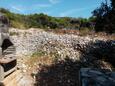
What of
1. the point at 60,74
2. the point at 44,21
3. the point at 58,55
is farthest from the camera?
the point at 44,21

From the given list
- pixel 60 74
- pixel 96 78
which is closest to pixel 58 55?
pixel 60 74

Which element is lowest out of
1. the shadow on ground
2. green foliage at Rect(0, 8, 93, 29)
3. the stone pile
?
the shadow on ground

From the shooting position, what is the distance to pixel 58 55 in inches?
457

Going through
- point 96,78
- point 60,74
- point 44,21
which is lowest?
point 60,74

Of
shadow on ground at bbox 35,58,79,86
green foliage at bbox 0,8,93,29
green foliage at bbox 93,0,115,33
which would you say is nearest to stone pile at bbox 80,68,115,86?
shadow on ground at bbox 35,58,79,86

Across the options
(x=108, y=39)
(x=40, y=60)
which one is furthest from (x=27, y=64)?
(x=108, y=39)

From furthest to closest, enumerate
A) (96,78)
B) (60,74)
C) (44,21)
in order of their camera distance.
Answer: (44,21)
(60,74)
(96,78)

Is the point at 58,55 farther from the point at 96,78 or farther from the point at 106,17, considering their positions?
the point at 96,78

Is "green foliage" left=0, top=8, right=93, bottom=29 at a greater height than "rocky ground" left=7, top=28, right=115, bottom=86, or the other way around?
"green foliage" left=0, top=8, right=93, bottom=29

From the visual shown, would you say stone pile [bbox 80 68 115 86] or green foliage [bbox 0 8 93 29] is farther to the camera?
green foliage [bbox 0 8 93 29]

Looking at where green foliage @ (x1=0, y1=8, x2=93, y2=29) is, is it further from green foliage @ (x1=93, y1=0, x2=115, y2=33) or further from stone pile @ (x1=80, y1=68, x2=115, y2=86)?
stone pile @ (x1=80, y1=68, x2=115, y2=86)

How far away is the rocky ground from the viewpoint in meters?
10.3

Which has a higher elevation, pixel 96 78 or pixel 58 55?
pixel 58 55

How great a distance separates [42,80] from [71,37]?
3804 millimetres
